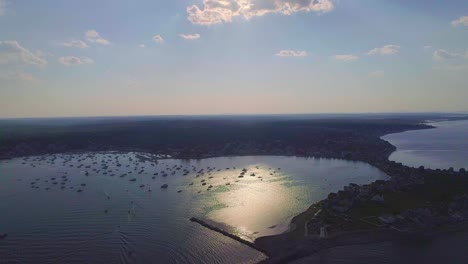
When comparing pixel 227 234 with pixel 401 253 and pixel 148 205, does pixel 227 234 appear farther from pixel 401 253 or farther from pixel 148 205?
pixel 401 253

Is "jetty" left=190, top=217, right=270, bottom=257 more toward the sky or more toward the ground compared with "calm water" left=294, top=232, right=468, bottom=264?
more toward the sky

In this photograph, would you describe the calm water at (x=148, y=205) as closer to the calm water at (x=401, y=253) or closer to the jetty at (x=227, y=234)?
the jetty at (x=227, y=234)

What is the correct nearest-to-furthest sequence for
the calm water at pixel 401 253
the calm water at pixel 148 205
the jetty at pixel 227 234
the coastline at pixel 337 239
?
the calm water at pixel 401 253 → the coastline at pixel 337 239 → the jetty at pixel 227 234 → the calm water at pixel 148 205

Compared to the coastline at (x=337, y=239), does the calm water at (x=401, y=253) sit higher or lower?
lower

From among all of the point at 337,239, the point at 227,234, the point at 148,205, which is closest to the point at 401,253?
the point at 337,239

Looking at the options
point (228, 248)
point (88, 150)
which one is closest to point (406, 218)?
point (228, 248)

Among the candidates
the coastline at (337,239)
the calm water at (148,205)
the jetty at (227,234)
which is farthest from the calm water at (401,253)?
the calm water at (148,205)

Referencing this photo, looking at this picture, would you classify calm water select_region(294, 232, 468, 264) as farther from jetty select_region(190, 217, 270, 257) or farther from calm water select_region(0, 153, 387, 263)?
calm water select_region(0, 153, 387, 263)

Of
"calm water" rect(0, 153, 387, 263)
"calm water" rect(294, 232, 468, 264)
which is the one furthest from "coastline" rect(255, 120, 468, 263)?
"calm water" rect(0, 153, 387, 263)
